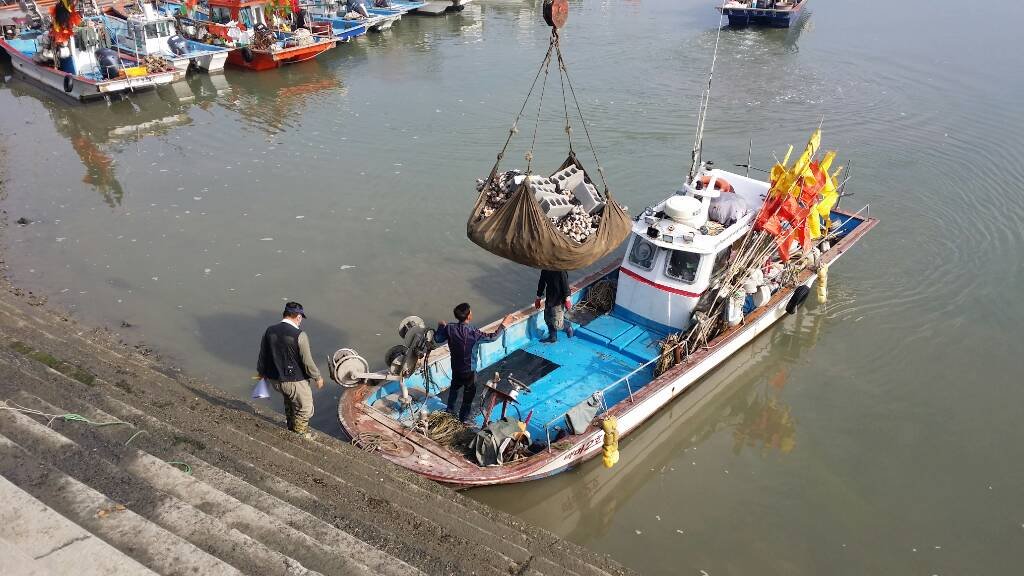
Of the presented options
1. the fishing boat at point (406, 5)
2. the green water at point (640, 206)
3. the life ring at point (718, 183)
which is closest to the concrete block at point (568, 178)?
the life ring at point (718, 183)

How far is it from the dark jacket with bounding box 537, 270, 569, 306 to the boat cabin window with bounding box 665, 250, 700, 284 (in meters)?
1.45

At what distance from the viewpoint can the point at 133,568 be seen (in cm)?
391

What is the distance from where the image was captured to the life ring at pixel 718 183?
420 inches

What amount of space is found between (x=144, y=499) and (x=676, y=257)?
6899 millimetres

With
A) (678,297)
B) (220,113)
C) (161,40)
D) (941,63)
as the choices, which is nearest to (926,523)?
(678,297)

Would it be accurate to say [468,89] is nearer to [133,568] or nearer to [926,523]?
[926,523]

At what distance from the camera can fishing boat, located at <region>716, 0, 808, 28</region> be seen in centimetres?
2930

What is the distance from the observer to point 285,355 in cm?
624

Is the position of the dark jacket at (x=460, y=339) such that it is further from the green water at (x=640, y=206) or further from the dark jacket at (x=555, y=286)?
the dark jacket at (x=555, y=286)

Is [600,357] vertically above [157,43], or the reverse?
[157,43]

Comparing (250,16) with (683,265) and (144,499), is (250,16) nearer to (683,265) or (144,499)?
(683,265)

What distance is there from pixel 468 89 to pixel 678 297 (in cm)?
1459

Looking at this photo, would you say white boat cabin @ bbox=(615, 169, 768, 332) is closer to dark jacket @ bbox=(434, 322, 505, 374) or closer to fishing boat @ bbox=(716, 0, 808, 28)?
dark jacket @ bbox=(434, 322, 505, 374)

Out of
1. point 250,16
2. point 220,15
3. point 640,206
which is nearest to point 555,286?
point 640,206
